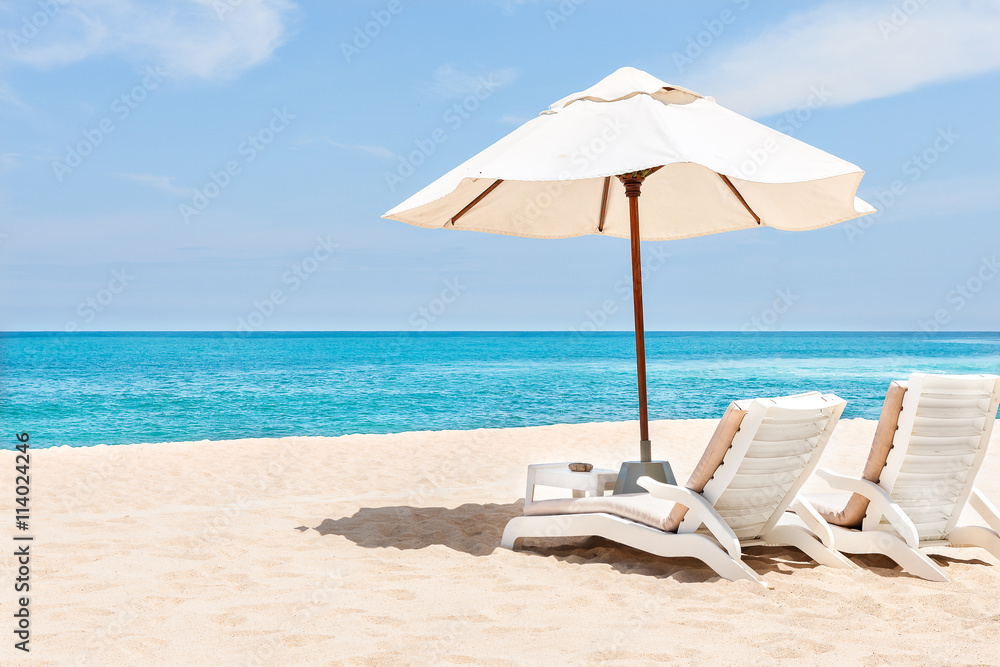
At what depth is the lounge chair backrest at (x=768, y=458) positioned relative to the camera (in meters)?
3.39

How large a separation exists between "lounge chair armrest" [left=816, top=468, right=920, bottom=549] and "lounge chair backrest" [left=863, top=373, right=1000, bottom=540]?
0.22 ft

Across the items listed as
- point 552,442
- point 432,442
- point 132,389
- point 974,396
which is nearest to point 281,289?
point 432,442

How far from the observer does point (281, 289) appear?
1273 cm

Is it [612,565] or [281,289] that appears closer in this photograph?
[612,565]

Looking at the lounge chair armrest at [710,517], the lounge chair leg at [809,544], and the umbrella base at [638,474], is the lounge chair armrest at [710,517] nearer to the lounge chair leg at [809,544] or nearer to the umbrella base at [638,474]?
the lounge chair leg at [809,544]

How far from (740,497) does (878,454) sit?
82 centimetres

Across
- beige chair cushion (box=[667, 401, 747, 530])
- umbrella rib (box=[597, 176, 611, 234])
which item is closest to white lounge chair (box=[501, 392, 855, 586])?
beige chair cushion (box=[667, 401, 747, 530])

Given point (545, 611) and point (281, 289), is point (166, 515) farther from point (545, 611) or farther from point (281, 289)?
point (281, 289)

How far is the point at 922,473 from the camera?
12.3 ft

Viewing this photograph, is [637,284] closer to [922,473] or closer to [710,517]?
[710,517]

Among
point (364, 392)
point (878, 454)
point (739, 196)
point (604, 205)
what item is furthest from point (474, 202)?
point (364, 392)

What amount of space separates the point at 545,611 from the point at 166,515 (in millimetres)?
3507

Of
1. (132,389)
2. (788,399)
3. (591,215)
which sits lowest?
(132,389)

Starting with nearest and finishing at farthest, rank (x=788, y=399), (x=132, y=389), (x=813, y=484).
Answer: (x=788, y=399) < (x=813, y=484) < (x=132, y=389)
